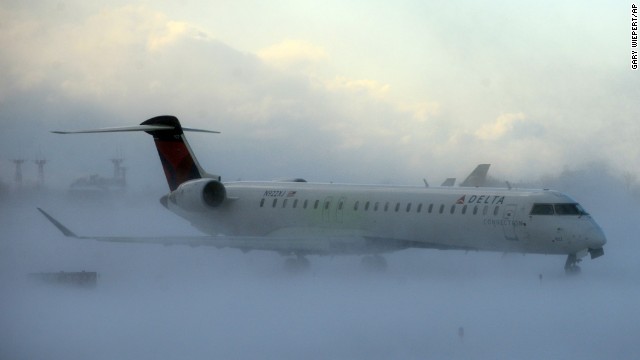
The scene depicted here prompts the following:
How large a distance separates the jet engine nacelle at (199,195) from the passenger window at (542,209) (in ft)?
43.6

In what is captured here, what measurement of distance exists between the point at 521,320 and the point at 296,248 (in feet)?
41.2

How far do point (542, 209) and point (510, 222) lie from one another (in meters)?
1.13

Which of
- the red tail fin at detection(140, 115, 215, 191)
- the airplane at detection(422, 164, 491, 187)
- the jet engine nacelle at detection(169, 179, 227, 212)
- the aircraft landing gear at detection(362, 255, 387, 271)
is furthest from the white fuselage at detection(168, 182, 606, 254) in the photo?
the airplane at detection(422, 164, 491, 187)

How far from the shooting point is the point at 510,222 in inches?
1403

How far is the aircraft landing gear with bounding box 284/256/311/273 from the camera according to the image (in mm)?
39375

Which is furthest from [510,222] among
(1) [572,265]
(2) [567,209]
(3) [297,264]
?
(3) [297,264]

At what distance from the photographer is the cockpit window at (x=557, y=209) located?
115ft

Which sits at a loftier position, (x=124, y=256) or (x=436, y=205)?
(x=436, y=205)

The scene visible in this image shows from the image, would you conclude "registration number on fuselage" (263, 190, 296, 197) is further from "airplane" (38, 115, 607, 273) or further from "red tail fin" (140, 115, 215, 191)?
"red tail fin" (140, 115, 215, 191)

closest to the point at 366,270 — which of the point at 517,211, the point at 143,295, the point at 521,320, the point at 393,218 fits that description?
the point at 393,218

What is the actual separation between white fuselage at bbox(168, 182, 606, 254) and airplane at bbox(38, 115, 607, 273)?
35 millimetres

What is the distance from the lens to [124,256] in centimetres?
4319

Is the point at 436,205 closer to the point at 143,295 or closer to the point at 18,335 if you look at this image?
the point at 143,295

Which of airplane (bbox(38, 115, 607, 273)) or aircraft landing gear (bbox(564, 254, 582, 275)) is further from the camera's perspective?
airplane (bbox(38, 115, 607, 273))
